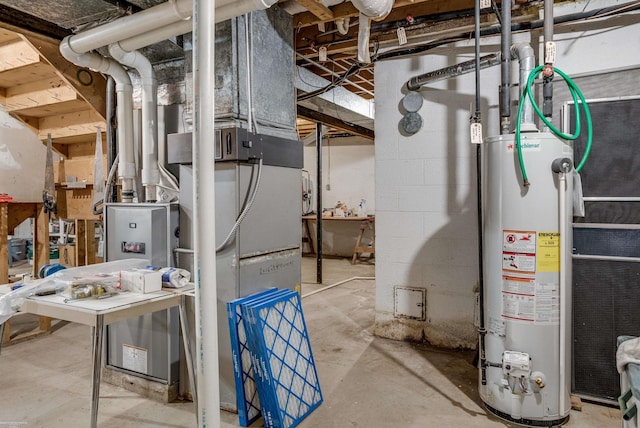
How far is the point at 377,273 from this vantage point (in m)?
3.29

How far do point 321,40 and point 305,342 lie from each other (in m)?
2.38

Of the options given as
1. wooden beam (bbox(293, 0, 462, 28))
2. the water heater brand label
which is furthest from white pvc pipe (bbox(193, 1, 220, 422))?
wooden beam (bbox(293, 0, 462, 28))

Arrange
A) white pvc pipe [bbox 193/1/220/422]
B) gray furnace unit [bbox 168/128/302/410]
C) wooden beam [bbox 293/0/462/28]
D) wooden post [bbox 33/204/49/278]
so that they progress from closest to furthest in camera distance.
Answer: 1. white pvc pipe [bbox 193/1/220/422]
2. gray furnace unit [bbox 168/128/302/410]
3. wooden beam [bbox 293/0/462/28]
4. wooden post [bbox 33/204/49/278]

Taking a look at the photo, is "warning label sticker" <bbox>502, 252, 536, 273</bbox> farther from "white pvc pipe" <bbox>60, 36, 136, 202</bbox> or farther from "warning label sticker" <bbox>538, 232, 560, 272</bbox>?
"white pvc pipe" <bbox>60, 36, 136, 202</bbox>

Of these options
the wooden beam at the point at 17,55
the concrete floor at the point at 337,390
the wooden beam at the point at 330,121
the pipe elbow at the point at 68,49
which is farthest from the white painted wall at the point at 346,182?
the pipe elbow at the point at 68,49

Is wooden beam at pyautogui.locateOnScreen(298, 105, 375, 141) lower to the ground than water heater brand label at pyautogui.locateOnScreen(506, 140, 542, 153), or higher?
higher

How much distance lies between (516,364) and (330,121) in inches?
145

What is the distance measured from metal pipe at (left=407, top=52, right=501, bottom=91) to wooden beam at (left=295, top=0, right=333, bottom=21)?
812 mm

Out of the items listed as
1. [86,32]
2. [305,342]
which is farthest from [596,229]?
[86,32]

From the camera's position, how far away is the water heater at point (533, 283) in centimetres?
193

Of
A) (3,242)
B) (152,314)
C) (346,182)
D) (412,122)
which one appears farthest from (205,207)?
(346,182)

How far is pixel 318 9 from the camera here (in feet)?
8.21

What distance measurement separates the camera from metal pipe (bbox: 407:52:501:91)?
2.58 metres

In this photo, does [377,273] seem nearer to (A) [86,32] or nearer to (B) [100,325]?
(B) [100,325]
